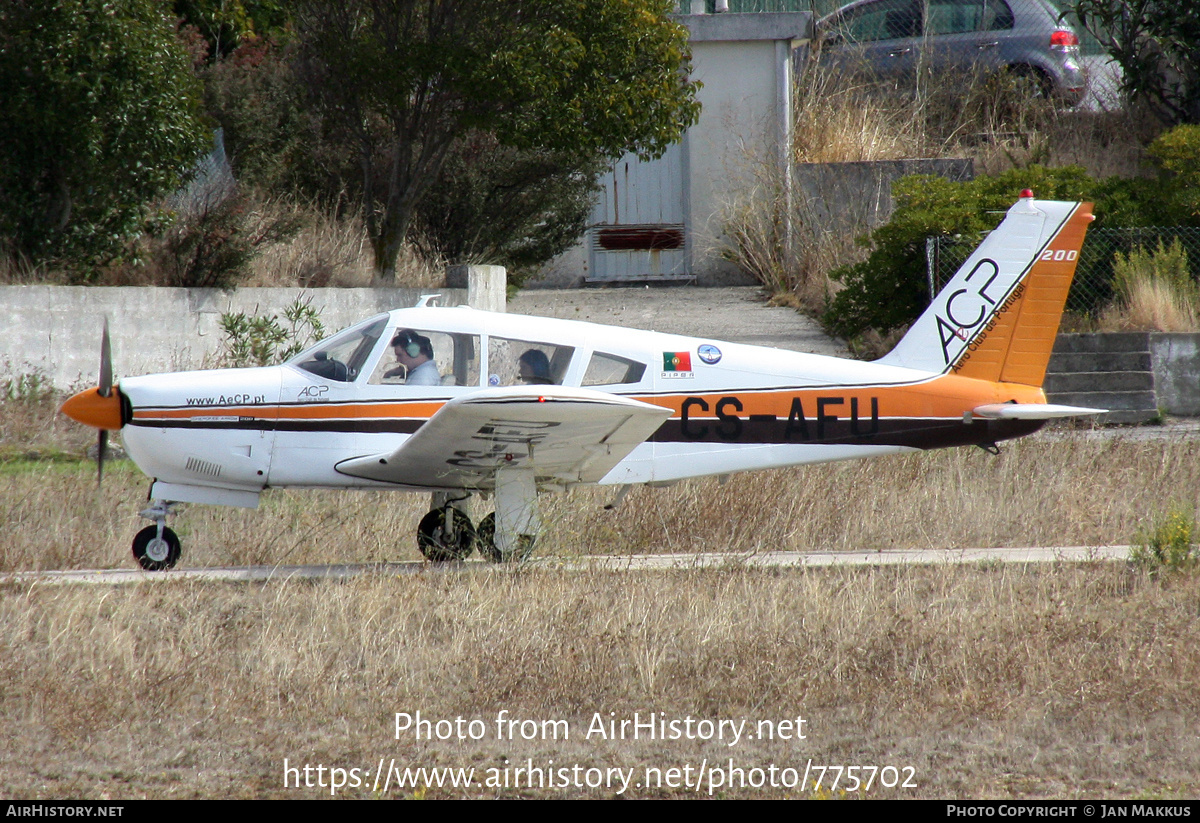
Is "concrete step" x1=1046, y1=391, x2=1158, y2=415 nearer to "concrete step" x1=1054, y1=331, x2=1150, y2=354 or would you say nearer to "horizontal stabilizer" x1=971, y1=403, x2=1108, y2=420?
"concrete step" x1=1054, y1=331, x2=1150, y2=354

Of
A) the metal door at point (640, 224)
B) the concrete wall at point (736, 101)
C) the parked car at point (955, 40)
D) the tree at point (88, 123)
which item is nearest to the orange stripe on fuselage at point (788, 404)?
the tree at point (88, 123)

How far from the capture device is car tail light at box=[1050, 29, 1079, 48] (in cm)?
1906

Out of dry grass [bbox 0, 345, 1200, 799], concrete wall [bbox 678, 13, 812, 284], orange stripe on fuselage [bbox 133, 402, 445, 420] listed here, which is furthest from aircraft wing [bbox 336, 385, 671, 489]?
concrete wall [bbox 678, 13, 812, 284]

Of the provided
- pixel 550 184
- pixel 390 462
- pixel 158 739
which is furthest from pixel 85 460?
pixel 550 184

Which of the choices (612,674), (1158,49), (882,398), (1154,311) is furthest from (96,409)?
(1158,49)

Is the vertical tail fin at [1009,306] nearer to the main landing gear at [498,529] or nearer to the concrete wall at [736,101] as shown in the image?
the main landing gear at [498,529]

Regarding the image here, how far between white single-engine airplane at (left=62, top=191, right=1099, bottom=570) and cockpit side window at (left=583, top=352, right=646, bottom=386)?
0.01 meters

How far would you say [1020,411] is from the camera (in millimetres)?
8070

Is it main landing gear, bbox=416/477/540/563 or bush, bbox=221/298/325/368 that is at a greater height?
bush, bbox=221/298/325/368

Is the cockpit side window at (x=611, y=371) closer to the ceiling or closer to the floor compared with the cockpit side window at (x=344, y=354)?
closer to the floor

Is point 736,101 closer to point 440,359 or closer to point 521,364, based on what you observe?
point 521,364

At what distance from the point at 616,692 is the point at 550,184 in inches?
501

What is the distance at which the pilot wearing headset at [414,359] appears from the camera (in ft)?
25.0

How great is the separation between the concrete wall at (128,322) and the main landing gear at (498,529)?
6.28 metres
